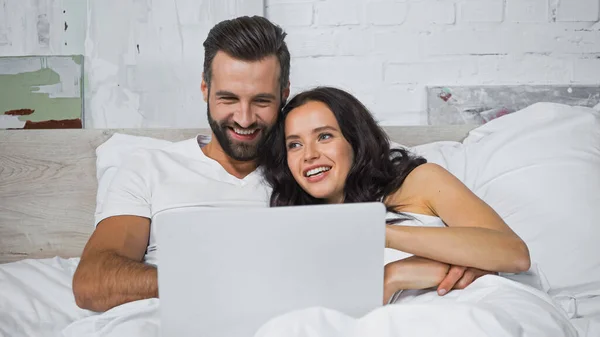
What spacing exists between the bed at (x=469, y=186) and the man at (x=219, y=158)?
7.7 inches

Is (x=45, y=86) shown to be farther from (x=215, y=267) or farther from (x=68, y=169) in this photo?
(x=215, y=267)

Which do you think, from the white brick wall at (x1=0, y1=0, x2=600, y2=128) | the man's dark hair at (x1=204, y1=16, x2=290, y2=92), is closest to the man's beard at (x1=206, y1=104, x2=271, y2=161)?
the man's dark hair at (x1=204, y1=16, x2=290, y2=92)

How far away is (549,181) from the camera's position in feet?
4.75

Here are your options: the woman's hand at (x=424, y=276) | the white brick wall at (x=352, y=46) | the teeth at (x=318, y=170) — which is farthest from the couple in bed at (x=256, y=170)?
the white brick wall at (x=352, y=46)

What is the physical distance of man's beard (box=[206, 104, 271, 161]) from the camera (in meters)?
1.50

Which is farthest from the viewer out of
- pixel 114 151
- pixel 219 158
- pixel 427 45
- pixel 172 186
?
pixel 427 45

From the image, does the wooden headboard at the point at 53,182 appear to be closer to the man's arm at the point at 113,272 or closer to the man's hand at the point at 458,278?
the man's arm at the point at 113,272

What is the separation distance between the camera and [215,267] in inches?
33.5

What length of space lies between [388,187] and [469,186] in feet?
0.89

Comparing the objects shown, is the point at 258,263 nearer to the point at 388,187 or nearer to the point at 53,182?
the point at 388,187

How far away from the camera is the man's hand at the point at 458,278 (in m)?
1.08

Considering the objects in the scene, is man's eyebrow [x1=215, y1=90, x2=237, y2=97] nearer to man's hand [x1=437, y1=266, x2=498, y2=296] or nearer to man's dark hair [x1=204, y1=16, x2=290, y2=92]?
man's dark hair [x1=204, y1=16, x2=290, y2=92]

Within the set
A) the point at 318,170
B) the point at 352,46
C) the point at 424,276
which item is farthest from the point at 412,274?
the point at 352,46

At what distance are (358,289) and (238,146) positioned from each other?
26.9 inches
